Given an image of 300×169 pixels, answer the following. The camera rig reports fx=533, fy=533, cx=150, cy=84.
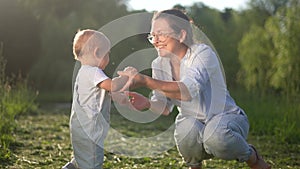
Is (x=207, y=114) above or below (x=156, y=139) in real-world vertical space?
above

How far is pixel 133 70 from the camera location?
2545mm

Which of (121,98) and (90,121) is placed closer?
(121,98)

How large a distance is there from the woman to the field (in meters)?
0.84

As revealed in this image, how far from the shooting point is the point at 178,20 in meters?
2.83

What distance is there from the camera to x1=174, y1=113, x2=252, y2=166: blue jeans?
279cm

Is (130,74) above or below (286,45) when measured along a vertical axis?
above

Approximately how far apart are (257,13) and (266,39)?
9.48 metres

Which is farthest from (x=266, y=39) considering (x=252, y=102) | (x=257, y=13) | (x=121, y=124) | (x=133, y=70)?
(x=133, y=70)

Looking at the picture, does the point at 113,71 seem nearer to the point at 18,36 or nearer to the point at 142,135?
the point at 142,135

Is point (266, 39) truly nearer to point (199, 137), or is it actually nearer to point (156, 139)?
point (156, 139)

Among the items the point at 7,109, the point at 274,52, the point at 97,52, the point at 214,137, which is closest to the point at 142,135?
the point at 7,109

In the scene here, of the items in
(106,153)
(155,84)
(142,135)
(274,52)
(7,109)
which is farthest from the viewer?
(274,52)

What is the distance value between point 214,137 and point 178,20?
2.12 ft

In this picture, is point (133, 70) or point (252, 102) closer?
point (133, 70)
